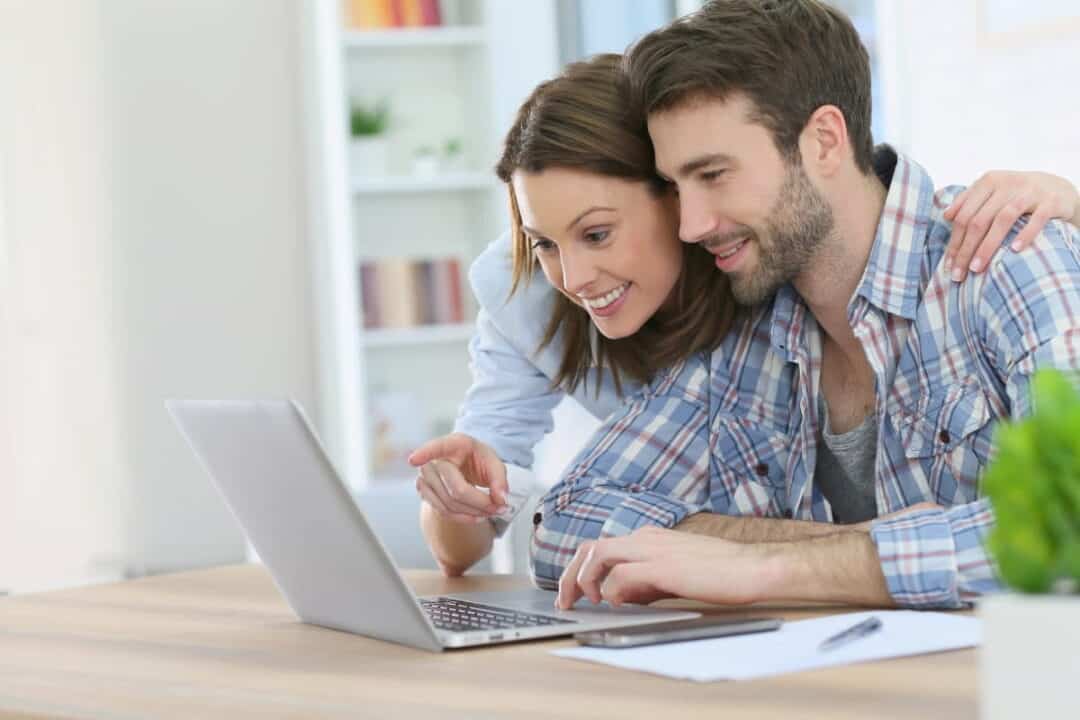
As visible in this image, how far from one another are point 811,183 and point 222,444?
780 mm

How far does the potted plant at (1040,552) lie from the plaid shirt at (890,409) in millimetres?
644

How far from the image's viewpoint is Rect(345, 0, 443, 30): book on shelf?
4.88 metres

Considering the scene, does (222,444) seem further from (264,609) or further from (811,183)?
(811,183)

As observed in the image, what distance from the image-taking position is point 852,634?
1181 mm

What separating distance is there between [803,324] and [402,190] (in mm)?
3178

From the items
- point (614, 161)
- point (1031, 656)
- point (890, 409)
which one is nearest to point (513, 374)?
point (614, 161)

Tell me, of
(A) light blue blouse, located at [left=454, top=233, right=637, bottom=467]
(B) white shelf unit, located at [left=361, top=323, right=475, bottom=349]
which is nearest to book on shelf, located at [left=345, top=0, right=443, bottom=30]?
(B) white shelf unit, located at [left=361, top=323, right=475, bottom=349]

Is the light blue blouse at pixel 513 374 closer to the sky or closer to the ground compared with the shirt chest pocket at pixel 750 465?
closer to the sky

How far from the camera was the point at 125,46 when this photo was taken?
15.6 ft

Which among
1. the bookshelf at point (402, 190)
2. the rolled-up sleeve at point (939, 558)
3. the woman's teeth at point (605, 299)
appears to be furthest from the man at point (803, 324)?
the bookshelf at point (402, 190)

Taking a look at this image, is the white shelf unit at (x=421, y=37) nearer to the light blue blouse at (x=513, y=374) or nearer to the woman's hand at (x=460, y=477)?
the light blue blouse at (x=513, y=374)

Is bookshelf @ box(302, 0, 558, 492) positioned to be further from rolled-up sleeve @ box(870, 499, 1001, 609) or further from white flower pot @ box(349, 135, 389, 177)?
rolled-up sleeve @ box(870, 499, 1001, 609)

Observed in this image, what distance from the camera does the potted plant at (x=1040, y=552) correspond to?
66 cm

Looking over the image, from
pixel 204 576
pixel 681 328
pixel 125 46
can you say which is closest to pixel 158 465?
pixel 125 46
